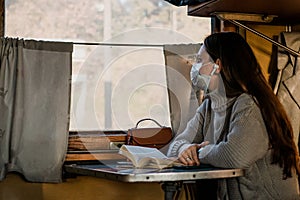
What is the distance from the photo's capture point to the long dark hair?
6.98 feet

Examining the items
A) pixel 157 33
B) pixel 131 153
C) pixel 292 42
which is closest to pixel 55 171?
pixel 131 153

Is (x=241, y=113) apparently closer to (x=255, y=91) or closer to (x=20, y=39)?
(x=255, y=91)

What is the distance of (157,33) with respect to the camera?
2.91m

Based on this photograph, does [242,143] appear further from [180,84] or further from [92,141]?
[92,141]

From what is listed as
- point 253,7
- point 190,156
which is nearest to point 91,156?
point 190,156

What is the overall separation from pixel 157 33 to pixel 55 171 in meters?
1.03

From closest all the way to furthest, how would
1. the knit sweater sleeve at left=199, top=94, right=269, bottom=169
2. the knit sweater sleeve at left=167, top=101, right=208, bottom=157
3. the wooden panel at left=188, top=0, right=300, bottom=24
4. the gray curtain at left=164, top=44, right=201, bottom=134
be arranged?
the knit sweater sleeve at left=199, top=94, right=269, bottom=169 → the wooden panel at left=188, top=0, right=300, bottom=24 → the knit sweater sleeve at left=167, top=101, right=208, bottom=157 → the gray curtain at left=164, top=44, right=201, bottom=134

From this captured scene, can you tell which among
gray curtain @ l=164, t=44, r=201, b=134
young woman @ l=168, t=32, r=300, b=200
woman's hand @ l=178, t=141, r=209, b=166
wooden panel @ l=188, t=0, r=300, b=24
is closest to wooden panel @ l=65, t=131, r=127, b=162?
gray curtain @ l=164, t=44, r=201, b=134

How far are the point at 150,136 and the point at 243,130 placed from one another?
2.49ft

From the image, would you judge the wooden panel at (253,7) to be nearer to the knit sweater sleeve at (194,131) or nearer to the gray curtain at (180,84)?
the gray curtain at (180,84)

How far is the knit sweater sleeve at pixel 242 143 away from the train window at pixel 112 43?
0.80 m

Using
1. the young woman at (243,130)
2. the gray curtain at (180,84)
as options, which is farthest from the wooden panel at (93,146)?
the young woman at (243,130)

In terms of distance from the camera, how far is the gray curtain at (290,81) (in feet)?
8.66

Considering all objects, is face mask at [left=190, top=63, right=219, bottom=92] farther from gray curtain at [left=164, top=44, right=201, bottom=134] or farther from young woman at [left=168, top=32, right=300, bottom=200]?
gray curtain at [left=164, top=44, right=201, bottom=134]
